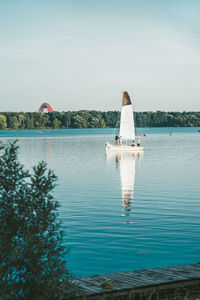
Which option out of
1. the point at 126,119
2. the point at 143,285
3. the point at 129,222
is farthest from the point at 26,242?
the point at 126,119

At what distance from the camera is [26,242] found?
7.24m

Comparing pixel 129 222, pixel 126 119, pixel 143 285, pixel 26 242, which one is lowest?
pixel 129 222

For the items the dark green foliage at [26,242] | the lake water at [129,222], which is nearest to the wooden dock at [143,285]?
the dark green foliage at [26,242]

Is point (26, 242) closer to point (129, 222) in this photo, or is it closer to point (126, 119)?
point (129, 222)

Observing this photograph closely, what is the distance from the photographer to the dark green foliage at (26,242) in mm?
7164

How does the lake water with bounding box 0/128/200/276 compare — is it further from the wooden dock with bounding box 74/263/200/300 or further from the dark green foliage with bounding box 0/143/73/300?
the dark green foliage with bounding box 0/143/73/300

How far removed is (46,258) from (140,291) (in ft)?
7.00

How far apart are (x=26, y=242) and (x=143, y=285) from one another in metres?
2.76

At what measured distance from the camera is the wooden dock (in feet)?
27.6

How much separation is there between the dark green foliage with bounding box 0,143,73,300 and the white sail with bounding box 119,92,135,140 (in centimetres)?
7040

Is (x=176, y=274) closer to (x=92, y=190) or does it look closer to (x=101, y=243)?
(x=101, y=243)

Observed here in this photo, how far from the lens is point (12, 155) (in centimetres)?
746

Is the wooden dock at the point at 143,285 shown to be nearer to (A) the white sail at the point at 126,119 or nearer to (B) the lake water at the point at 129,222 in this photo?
(B) the lake water at the point at 129,222

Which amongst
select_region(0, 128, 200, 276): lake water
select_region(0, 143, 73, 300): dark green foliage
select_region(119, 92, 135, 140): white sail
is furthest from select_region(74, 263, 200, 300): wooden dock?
select_region(119, 92, 135, 140): white sail
